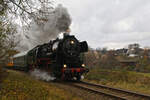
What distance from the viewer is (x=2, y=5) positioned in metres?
7.20

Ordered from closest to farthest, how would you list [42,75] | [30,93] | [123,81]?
[30,93] < [123,81] < [42,75]

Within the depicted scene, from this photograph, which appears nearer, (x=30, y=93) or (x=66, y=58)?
(x=30, y=93)

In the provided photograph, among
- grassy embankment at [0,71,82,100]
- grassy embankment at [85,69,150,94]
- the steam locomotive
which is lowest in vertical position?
A: grassy embankment at [85,69,150,94]

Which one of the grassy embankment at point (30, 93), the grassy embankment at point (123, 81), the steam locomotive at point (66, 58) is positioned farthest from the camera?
the steam locomotive at point (66, 58)

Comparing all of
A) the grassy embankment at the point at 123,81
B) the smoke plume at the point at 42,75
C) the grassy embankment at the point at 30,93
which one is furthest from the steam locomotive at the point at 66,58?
the grassy embankment at the point at 30,93

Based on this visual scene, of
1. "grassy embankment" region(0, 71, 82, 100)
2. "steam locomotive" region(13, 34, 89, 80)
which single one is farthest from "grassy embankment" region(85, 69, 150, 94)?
"grassy embankment" region(0, 71, 82, 100)

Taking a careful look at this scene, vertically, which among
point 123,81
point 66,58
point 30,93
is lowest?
point 123,81

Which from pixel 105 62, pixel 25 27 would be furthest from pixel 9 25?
pixel 105 62

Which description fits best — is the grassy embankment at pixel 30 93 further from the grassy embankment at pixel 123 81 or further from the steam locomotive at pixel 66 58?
the grassy embankment at pixel 123 81

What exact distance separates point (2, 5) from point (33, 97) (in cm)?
431

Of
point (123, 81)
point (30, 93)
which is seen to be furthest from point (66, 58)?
point (30, 93)

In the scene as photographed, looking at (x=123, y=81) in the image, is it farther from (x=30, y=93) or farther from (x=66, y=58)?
(x=30, y=93)

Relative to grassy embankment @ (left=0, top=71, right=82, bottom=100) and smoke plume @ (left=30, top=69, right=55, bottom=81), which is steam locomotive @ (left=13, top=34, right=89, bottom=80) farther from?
grassy embankment @ (left=0, top=71, right=82, bottom=100)

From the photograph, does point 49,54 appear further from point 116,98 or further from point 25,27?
point 116,98
